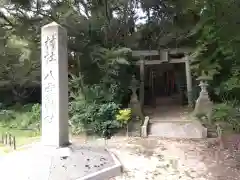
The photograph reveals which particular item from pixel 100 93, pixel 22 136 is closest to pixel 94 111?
pixel 100 93

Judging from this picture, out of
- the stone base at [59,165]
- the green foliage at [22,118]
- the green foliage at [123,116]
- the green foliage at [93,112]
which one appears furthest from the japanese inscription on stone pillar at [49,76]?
the green foliage at [22,118]

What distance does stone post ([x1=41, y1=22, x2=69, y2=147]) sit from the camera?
6363 millimetres

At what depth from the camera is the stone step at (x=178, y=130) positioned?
30.1 feet

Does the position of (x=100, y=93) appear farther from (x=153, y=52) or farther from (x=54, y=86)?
(x=54, y=86)

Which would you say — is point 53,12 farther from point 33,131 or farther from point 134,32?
point 33,131

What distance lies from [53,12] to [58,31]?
20.0 feet

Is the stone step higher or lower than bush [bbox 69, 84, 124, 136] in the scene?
lower

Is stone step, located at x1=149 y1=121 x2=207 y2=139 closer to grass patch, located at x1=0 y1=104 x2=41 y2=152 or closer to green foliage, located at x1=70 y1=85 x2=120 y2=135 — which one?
green foliage, located at x1=70 y1=85 x2=120 y2=135

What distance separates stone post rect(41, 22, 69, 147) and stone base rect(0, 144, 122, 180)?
0.36 metres

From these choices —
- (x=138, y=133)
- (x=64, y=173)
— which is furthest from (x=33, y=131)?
(x=64, y=173)

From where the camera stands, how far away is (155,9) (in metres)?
13.3

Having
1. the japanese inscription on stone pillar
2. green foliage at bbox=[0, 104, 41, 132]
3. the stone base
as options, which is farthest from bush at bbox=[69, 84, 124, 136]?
the japanese inscription on stone pillar

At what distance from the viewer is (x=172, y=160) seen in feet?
22.5

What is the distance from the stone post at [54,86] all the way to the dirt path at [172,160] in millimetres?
1818
